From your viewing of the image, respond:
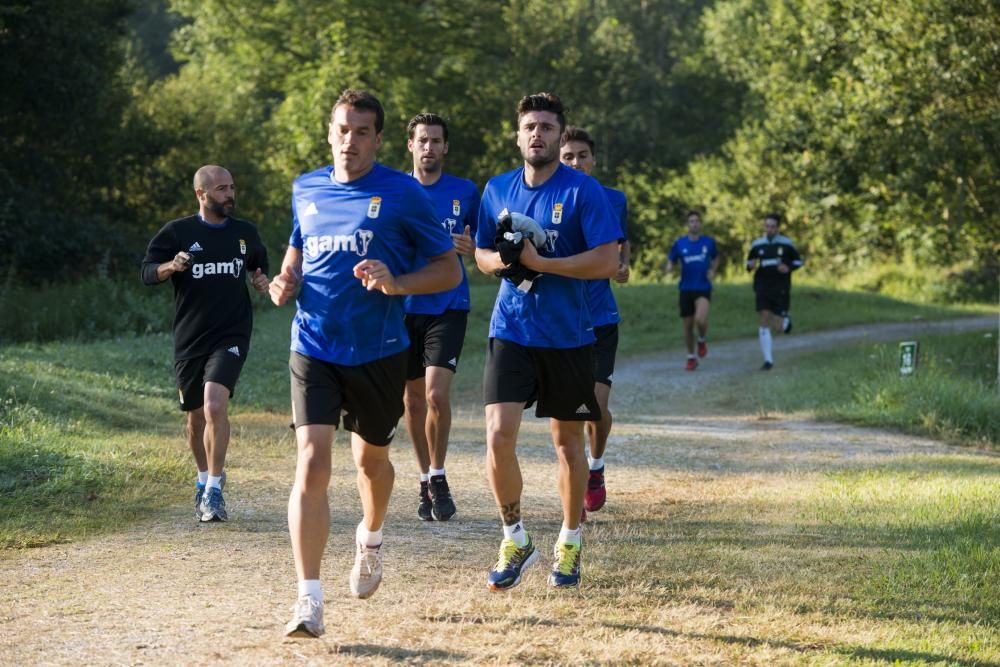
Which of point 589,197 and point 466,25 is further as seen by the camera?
point 466,25

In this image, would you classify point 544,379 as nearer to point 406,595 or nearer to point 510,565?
point 510,565

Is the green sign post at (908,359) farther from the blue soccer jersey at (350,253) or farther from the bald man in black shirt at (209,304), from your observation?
the blue soccer jersey at (350,253)

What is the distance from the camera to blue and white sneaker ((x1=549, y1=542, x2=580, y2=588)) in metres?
6.36

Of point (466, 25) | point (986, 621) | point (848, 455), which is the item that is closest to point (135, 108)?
point (466, 25)

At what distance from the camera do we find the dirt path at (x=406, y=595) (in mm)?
5336

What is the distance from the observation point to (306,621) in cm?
518

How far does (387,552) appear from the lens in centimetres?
712

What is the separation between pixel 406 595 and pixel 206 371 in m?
2.52

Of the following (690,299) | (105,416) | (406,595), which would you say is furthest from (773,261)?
(406,595)

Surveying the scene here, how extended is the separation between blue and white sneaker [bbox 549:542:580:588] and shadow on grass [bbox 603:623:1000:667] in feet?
2.05

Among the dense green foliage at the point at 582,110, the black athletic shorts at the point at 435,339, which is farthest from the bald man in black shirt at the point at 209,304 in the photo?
the dense green foliage at the point at 582,110

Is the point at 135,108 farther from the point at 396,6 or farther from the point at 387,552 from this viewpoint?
the point at 387,552

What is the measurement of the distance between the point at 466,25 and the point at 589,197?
34518mm

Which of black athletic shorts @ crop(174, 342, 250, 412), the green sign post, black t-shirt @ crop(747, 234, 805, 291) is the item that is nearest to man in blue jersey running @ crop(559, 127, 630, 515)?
black athletic shorts @ crop(174, 342, 250, 412)
